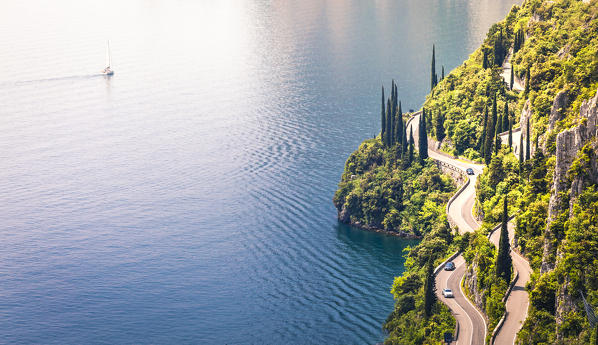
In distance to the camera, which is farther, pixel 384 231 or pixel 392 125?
pixel 392 125

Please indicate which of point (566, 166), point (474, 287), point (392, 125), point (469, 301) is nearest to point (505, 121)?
point (392, 125)

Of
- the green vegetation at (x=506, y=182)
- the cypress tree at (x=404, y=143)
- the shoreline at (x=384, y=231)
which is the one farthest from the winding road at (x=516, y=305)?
the cypress tree at (x=404, y=143)

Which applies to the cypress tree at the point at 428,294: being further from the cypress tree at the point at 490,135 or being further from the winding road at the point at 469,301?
the cypress tree at the point at 490,135

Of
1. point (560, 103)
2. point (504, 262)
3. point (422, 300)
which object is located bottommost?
point (422, 300)

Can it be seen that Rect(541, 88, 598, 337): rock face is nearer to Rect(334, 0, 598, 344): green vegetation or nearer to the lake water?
Rect(334, 0, 598, 344): green vegetation

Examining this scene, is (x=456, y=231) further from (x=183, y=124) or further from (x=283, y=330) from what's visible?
(x=183, y=124)

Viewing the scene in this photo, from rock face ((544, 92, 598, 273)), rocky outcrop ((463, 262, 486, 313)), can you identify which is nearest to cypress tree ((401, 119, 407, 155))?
rocky outcrop ((463, 262, 486, 313))

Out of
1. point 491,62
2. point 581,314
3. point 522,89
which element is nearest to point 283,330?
point 581,314

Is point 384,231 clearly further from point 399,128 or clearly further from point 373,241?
point 399,128

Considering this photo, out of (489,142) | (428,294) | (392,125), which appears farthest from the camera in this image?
(392,125)

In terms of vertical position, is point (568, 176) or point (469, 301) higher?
point (568, 176)
